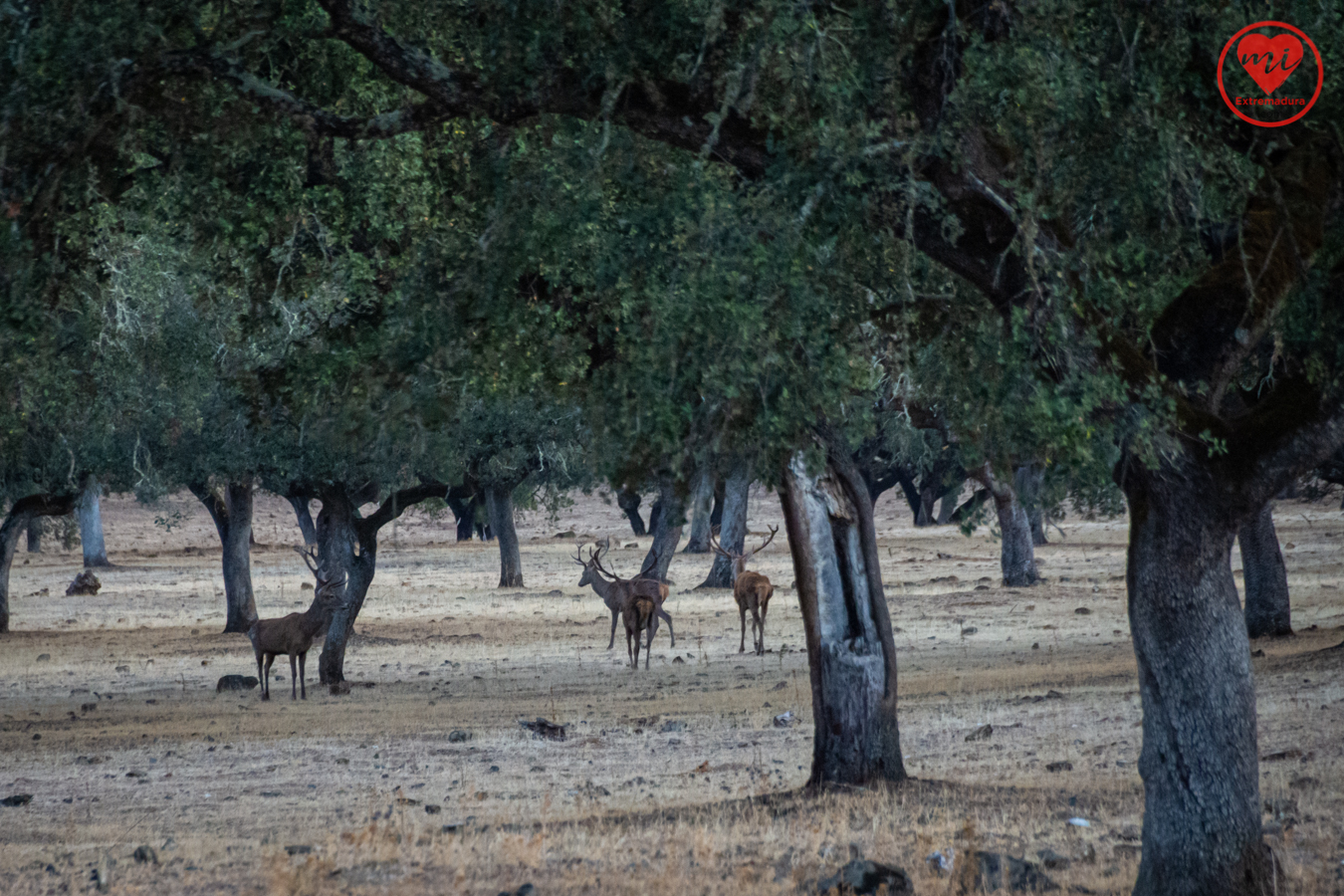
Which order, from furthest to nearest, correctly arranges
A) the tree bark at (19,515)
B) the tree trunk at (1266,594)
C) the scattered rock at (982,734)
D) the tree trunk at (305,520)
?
the tree trunk at (305,520)
the tree bark at (19,515)
the tree trunk at (1266,594)
the scattered rock at (982,734)

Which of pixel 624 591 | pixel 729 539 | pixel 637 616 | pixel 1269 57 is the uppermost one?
pixel 1269 57

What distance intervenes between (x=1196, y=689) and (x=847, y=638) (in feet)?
12.7

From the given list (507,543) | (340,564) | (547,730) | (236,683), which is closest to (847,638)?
(547,730)

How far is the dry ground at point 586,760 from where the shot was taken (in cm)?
911

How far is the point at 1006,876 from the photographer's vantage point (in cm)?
822

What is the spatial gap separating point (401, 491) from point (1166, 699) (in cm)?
1895

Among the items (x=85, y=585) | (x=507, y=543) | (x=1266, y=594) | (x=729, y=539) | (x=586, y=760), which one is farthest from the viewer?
(x=507, y=543)

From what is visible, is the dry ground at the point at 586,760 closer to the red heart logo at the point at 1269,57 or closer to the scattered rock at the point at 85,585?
the red heart logo at the point at 1269,57

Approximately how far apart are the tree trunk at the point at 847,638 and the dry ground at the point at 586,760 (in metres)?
0.43

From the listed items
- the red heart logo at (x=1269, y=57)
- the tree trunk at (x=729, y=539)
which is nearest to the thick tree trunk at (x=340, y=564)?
the tree trunk at (x=729, y=539)

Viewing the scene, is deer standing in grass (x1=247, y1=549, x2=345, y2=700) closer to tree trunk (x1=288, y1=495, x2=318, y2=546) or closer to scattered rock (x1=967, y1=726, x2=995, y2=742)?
scattered rock (x1=967, y1=726, x2=995, y2=742)

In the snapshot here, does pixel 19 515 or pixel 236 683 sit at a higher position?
pixel 19 515

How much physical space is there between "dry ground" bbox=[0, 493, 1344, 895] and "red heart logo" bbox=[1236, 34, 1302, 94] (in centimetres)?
443

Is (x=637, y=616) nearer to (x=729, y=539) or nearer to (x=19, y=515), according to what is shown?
(x=19, y=515)
